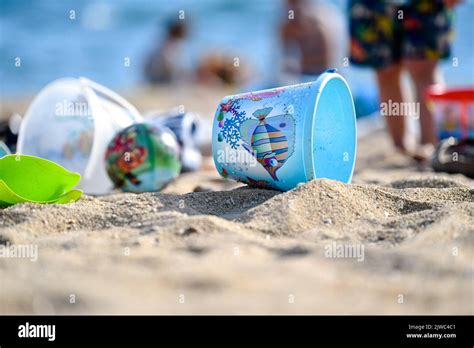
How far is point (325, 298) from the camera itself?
1444 mm

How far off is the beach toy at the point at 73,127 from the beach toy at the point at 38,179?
551 millimetres

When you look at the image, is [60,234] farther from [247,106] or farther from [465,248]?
[465,248]

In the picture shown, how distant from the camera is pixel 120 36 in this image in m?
15.3

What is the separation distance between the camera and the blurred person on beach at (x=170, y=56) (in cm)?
888

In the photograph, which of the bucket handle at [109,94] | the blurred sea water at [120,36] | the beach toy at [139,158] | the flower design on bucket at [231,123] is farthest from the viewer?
the blurred sea water at [120,36]

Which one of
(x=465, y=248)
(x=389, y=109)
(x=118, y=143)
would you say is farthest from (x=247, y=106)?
(x=389, y=109)

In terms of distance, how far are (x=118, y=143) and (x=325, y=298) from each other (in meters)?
1.66

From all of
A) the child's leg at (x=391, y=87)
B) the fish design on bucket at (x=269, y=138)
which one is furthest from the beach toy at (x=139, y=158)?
the child's leg at (x=391, y=87)

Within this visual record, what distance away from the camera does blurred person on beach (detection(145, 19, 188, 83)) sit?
349 inches

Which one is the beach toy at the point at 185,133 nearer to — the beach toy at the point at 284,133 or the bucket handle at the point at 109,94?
the bucket handle at the point at 109,94

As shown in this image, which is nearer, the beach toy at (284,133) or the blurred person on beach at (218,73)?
the beach toy at (284,133)

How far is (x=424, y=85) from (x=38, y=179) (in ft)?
9.41

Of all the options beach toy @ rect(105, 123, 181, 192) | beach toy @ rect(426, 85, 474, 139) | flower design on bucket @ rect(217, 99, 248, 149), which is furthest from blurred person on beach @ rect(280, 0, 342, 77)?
flower design on bucket @ rect(217, 99, 248, 149)

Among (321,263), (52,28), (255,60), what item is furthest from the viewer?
(52,28)
